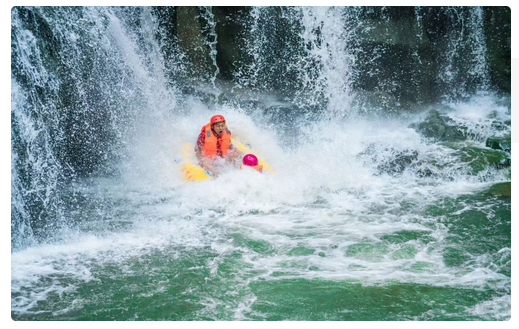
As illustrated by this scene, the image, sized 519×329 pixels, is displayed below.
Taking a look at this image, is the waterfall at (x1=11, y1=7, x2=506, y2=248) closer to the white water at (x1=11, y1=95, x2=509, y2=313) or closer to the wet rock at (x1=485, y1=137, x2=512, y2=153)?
the white water at (x1=11, y1=95, x2=509, y2=313)

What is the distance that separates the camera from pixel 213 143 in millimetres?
6234

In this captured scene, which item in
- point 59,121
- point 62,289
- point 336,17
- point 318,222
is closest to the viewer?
point 62,289

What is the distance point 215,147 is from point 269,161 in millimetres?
834

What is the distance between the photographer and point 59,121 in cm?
598

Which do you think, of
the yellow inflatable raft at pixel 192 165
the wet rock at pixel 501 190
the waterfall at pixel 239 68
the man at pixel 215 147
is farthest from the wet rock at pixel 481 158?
the man at pixel 215 147

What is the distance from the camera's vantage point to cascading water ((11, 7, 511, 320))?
369 cm

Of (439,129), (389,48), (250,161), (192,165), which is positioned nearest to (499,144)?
(439,129)

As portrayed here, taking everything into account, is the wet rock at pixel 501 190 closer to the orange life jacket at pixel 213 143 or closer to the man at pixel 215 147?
the man at pixel 215 147

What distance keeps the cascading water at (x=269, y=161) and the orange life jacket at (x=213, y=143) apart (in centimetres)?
45

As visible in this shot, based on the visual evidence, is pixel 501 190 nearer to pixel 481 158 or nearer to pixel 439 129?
pixel 481 158

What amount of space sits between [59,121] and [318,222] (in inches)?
128

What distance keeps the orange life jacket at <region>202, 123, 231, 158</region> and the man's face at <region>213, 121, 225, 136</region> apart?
0.13 ft

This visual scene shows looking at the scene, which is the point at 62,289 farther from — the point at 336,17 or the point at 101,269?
the point at 336,17

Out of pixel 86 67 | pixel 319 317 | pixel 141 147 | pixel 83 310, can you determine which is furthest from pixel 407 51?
pixel 83 310
